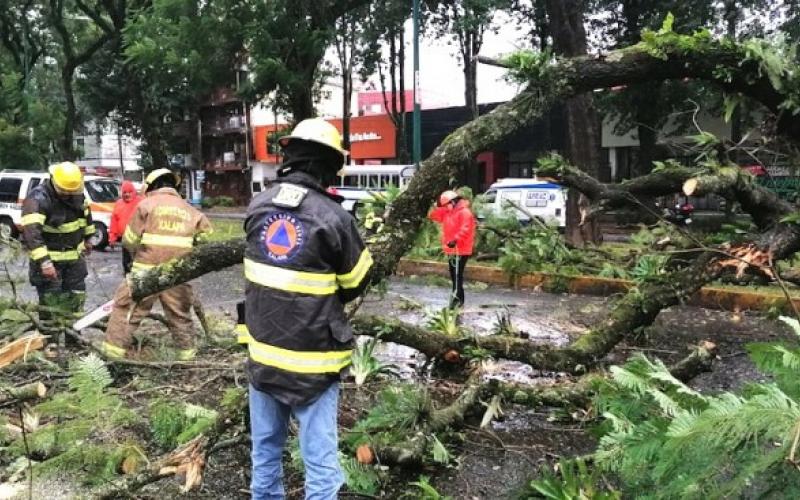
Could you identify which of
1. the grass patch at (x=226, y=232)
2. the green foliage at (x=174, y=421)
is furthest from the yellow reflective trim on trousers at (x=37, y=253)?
the green foliage at (x=174, y=421)

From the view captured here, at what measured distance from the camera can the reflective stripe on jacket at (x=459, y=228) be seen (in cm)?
820

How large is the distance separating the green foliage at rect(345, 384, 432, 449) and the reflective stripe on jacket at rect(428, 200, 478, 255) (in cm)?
442

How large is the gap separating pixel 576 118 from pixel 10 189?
13.9 meters

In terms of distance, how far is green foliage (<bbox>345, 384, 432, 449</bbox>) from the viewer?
3520mm

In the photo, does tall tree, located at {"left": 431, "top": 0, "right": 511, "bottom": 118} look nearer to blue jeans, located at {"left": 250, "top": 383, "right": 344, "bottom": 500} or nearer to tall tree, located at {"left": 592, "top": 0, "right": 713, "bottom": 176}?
tall tree, located at {"left": 592, "top": 0, "right": 713, "bottom": 176}

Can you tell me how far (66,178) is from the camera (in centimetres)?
618

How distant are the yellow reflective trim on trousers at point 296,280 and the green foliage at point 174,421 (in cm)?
144

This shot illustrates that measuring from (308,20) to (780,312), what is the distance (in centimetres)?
1066

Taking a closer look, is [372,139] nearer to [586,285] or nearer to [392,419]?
[586,285]

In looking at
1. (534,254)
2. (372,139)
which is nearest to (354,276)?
(534,254)

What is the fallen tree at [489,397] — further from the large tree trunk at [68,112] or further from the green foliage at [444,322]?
the large tree trunk at [68,112]

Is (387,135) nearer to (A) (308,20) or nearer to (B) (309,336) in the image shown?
(A) (308,20)

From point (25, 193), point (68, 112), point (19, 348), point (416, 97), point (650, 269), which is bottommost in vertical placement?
point (19, 348)

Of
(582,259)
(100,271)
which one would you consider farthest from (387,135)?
(582,259)
